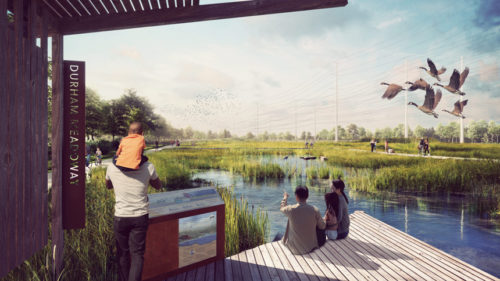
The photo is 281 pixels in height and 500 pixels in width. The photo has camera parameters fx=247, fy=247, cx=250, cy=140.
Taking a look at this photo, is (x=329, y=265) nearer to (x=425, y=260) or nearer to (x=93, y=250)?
(x=425, y=260)

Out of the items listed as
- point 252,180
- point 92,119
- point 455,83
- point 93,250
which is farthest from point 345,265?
point 92,119

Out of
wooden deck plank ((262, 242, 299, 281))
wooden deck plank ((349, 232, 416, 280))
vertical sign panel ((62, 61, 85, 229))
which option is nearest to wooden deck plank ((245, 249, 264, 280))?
wooden deck plank ((262, 242, 299, 281))

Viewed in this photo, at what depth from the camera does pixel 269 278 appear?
3295 mm

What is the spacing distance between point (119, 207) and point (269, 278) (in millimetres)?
2102

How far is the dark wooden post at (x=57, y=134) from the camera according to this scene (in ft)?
9.84

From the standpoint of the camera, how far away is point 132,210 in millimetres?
2662

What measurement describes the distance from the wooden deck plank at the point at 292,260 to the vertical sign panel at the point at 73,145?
2.91m

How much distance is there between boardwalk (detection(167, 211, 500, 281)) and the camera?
Result: 3.35m

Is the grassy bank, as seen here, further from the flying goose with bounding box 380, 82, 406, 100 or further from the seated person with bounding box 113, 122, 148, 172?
the flying goose with bounding box 380, 82, 406, 100

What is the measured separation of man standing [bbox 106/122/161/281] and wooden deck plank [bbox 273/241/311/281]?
2052 mm

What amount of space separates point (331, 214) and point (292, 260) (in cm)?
117

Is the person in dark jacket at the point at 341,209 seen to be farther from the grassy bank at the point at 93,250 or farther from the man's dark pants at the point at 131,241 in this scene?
the man's dark pants at the point at 131,241

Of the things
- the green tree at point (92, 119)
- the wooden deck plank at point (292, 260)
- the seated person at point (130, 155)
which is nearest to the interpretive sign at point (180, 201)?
the seated person at point (130, 155)

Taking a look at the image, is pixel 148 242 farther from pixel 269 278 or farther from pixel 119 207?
pixel 269 278
